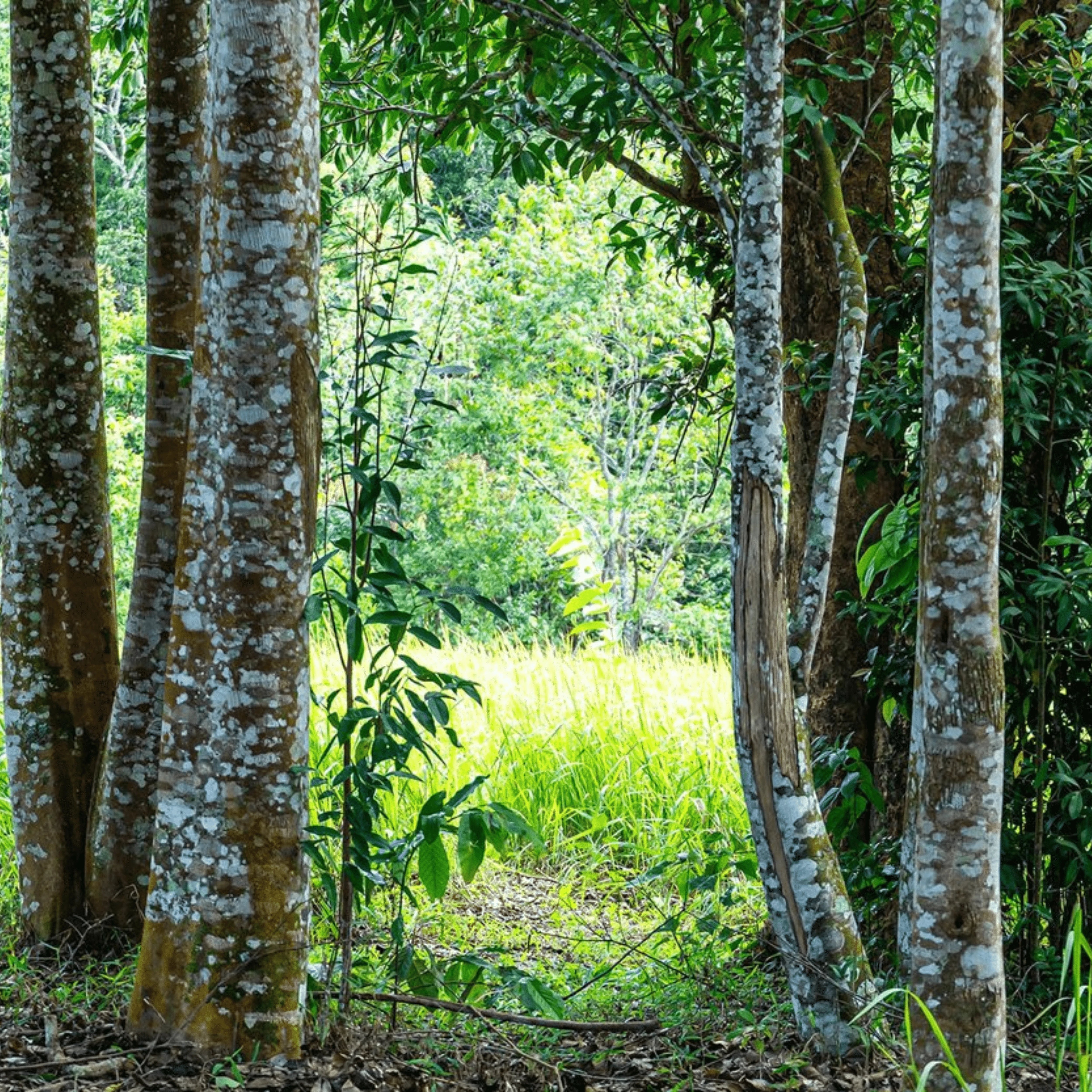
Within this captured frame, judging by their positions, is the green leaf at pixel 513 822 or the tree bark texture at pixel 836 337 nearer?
the green leaf at pixel 513 822

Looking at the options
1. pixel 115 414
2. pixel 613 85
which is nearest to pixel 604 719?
pixel 613 85

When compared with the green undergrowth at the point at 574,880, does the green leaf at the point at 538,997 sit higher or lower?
higher

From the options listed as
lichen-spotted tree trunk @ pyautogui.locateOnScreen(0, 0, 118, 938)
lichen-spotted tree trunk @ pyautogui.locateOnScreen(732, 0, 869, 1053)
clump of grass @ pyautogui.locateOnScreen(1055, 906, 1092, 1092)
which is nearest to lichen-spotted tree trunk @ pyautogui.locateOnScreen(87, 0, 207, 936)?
lichen-spotted tree trunk @ pyautogui.locateOnScreen(0, 0, 118, 938)

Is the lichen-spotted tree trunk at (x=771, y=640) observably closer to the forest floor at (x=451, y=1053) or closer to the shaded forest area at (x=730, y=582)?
the shaded forest area at (x=730, y=582)

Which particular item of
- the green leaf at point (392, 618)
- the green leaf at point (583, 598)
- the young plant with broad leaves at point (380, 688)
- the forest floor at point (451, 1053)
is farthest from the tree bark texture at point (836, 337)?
the green leaf at point (583, 598)

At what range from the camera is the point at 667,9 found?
12.9 ft

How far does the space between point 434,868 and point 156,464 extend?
1543 mm

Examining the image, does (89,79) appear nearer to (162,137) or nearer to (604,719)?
(162,137)

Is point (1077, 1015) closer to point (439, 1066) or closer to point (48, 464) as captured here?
point (439, 1066)

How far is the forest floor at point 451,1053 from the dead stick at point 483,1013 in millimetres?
19

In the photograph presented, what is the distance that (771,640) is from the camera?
273 centimetres

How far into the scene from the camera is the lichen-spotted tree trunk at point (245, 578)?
2529 mm

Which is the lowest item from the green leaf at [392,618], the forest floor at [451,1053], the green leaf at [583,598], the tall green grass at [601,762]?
the tall green grass at [601,762]

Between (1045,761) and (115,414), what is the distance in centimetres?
1231
